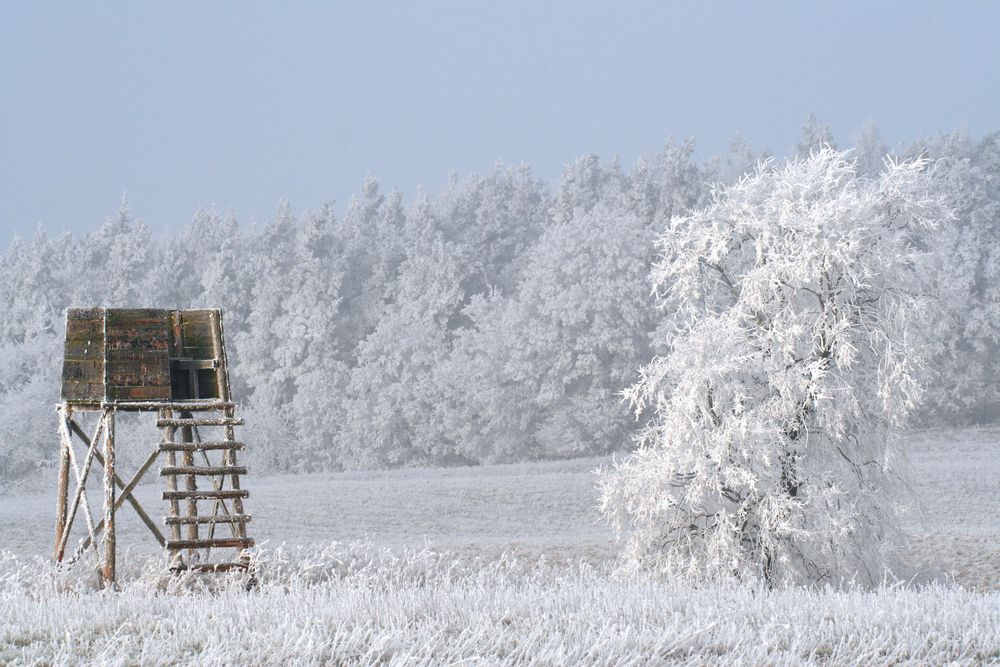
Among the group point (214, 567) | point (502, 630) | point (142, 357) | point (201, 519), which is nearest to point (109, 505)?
point (201, 519)

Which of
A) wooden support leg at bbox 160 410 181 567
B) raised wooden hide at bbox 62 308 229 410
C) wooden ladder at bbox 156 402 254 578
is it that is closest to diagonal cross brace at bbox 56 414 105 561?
raised wooden hide at bbox 62 308 229 410

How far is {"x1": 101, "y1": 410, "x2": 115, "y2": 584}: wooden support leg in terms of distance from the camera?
14.2 metres

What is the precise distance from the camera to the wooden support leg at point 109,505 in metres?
14.2

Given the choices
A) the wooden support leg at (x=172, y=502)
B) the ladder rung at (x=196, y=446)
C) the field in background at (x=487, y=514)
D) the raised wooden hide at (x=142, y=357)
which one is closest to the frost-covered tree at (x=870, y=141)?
the field in background at (x=487, y=514)

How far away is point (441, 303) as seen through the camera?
6231 centimetres

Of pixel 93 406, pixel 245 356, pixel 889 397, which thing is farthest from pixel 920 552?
pixel 245 356

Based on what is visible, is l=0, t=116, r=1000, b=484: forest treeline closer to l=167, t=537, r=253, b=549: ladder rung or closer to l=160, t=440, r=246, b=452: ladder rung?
l=160, t=440, r=246, b=452: ladder rung

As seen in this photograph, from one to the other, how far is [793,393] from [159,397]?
10.2 m

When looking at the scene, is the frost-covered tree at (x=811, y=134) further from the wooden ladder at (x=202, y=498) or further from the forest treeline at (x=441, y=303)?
the wooden ladder at (x=202, y=498)

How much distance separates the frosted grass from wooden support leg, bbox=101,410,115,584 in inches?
147

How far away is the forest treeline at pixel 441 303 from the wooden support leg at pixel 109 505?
29.8m

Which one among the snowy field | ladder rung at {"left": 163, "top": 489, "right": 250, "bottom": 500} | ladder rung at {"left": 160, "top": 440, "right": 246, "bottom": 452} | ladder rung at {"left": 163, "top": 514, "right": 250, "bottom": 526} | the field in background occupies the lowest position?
the field in background

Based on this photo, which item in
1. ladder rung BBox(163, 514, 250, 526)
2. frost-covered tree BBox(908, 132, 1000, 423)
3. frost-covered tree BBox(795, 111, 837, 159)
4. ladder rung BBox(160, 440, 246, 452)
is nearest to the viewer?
ladder rung BBox(163, 514, 250, 526)

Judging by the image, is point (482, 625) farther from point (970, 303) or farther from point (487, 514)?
point (970, 303)
